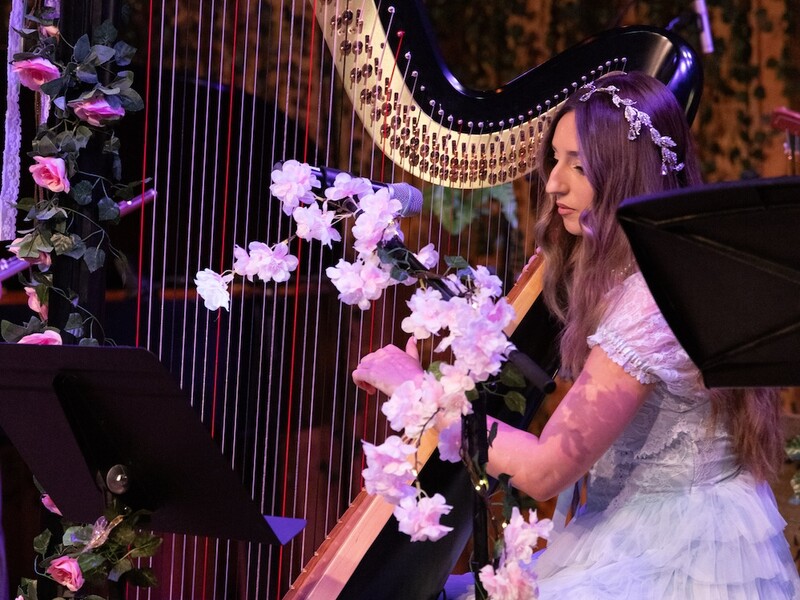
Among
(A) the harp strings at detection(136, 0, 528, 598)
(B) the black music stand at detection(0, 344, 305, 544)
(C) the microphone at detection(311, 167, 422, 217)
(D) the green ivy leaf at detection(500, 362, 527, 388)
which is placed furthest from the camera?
(A) the harp strings at detection(136, 0, 528, 598)

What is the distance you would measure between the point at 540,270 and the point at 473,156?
0.26 metres

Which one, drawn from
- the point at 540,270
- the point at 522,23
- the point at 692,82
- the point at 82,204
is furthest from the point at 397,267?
the point at 522,23

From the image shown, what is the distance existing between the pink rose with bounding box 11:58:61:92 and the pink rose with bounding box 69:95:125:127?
0.16 ft

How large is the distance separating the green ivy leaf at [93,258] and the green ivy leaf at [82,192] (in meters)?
0.07

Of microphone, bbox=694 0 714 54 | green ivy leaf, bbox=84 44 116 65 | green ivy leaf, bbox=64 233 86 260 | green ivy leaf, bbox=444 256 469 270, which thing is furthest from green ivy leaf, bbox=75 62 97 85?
microphone, bbox=694 0 714 54

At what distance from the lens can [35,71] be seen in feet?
4.70

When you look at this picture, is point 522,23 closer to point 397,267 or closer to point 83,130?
point 83,130

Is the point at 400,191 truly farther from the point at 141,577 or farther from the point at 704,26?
the point at 704,26

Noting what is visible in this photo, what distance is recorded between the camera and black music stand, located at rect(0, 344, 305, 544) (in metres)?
1.19

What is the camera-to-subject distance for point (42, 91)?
1.46 m

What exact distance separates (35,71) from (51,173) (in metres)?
0.15

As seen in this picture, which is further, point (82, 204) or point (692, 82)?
point (692, 82)

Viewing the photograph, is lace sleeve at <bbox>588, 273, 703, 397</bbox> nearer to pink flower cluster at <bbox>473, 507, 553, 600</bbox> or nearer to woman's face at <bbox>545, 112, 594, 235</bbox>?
woman's face at <bbox>545, 112, 594, 235</bbox>

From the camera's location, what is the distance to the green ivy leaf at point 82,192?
1478 mm
